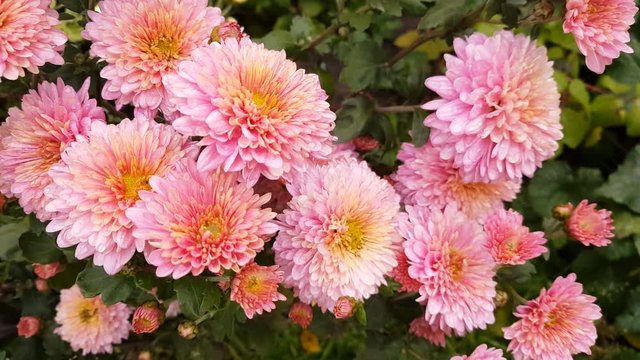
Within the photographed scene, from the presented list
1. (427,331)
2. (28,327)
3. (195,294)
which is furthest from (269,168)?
(28,327)

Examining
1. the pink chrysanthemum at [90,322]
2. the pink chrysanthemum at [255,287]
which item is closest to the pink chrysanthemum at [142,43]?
the pink chrysanthemum at [255,287]

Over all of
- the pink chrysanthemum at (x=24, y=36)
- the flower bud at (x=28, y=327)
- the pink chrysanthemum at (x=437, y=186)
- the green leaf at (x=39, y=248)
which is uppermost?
the pink chrysanthemum at (x=24, y=36)

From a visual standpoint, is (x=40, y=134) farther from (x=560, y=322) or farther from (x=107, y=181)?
(x=560, y=322)

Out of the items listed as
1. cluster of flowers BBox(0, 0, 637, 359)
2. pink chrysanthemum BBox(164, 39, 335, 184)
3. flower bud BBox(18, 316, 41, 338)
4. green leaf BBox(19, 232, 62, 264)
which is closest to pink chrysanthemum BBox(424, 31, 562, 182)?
cluster of flowers BBox(0, 0, 637, 359)

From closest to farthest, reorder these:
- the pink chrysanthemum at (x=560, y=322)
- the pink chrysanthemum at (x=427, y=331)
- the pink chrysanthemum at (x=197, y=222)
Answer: the pink chrysanthemum at (x=197, y=222), the pink chrysanthemum at (x=560, y=322), the pink chrysanthemum at (x=427, y=331)

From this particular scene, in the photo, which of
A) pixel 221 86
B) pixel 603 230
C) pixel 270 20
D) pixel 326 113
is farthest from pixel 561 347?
pixel 270 20

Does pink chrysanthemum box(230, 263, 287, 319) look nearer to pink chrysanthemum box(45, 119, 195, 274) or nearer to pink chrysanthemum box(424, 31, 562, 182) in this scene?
pink chrysanthemum box(45, 119, 195, 274)

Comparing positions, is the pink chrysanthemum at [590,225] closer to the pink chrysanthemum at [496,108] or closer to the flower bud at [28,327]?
the pink chrysanthemum at [496,108]

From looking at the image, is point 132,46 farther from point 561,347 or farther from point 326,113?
point 561,347

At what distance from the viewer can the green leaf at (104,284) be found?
2.62 ft

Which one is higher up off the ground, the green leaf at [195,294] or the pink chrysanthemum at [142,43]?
the pink chrysanthemum at [142,43]

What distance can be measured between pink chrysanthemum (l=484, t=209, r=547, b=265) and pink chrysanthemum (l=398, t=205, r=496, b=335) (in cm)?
1

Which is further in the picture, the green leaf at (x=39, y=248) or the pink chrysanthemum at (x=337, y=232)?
the green leaf at (x=39, y=248)

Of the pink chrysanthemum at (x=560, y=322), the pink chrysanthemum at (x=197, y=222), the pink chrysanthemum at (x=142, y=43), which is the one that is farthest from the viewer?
the pink chrysanthemum at (x=560, y=322)
